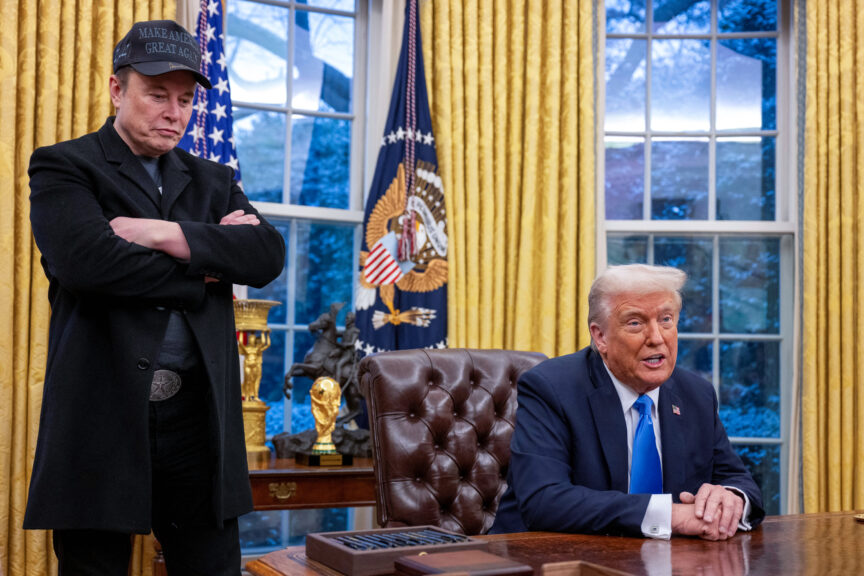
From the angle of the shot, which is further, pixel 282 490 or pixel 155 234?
pixel 282 490

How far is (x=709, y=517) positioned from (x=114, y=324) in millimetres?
1185

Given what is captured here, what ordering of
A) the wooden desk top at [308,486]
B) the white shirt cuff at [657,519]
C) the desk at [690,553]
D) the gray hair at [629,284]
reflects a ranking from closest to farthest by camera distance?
the desk at [690,553] → the white shirt cuff at [657,519] → the gray hair at [629,284] → the wooden desk top at [308,486]

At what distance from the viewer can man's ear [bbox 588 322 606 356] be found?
2002 millimetres

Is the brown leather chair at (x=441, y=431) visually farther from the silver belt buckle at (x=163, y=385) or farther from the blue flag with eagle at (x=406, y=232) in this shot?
the blue flag with eagle at (x=406, y=232)

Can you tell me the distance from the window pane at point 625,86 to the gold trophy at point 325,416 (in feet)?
6.58

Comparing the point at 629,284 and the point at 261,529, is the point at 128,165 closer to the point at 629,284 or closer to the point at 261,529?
the point at 629,284

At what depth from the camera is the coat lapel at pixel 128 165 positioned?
1822 mm

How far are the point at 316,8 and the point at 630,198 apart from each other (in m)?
1.73

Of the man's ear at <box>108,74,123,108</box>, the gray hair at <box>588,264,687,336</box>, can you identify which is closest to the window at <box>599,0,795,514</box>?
the gray hair at <box>588,264,687,336</box>

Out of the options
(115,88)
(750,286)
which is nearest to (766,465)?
(750,286)

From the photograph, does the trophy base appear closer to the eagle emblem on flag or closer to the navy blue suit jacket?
the eagle emblem on flag

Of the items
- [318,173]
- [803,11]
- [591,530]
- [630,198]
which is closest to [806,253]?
[630,198]

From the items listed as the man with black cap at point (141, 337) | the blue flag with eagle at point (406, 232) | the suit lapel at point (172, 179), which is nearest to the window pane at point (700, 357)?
the blue flag with eagle at point (406, 232)

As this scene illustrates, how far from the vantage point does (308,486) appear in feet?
9.80
